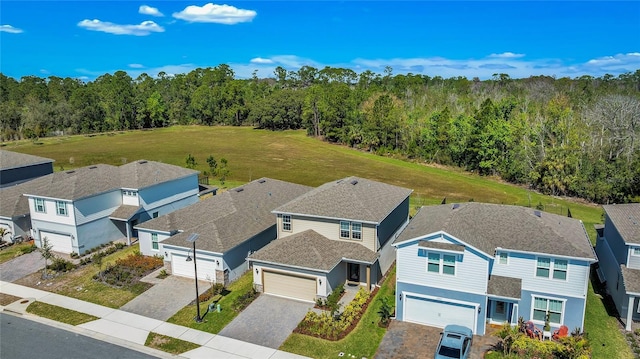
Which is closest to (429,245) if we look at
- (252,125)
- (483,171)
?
(483,171)

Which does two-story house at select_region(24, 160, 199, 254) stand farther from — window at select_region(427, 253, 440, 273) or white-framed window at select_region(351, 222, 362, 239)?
window at select_region(427, 253, 440, 273)

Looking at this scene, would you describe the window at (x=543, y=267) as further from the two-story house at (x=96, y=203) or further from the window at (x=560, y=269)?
the two-story house at (x=96, y=203)

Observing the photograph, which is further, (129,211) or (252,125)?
(252,125)

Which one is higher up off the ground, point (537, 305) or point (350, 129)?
point (350, 129)

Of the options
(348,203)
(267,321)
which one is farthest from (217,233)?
(348,203)

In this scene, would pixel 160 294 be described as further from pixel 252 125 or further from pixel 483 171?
pixel 252 125

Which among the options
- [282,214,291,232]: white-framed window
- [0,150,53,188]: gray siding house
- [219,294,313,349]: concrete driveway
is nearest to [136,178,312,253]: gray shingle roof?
[282,214,291,232]: white-framed window

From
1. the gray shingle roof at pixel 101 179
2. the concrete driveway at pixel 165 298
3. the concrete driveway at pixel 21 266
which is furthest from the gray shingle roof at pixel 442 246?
the concrete driveway at pixel 21 266
